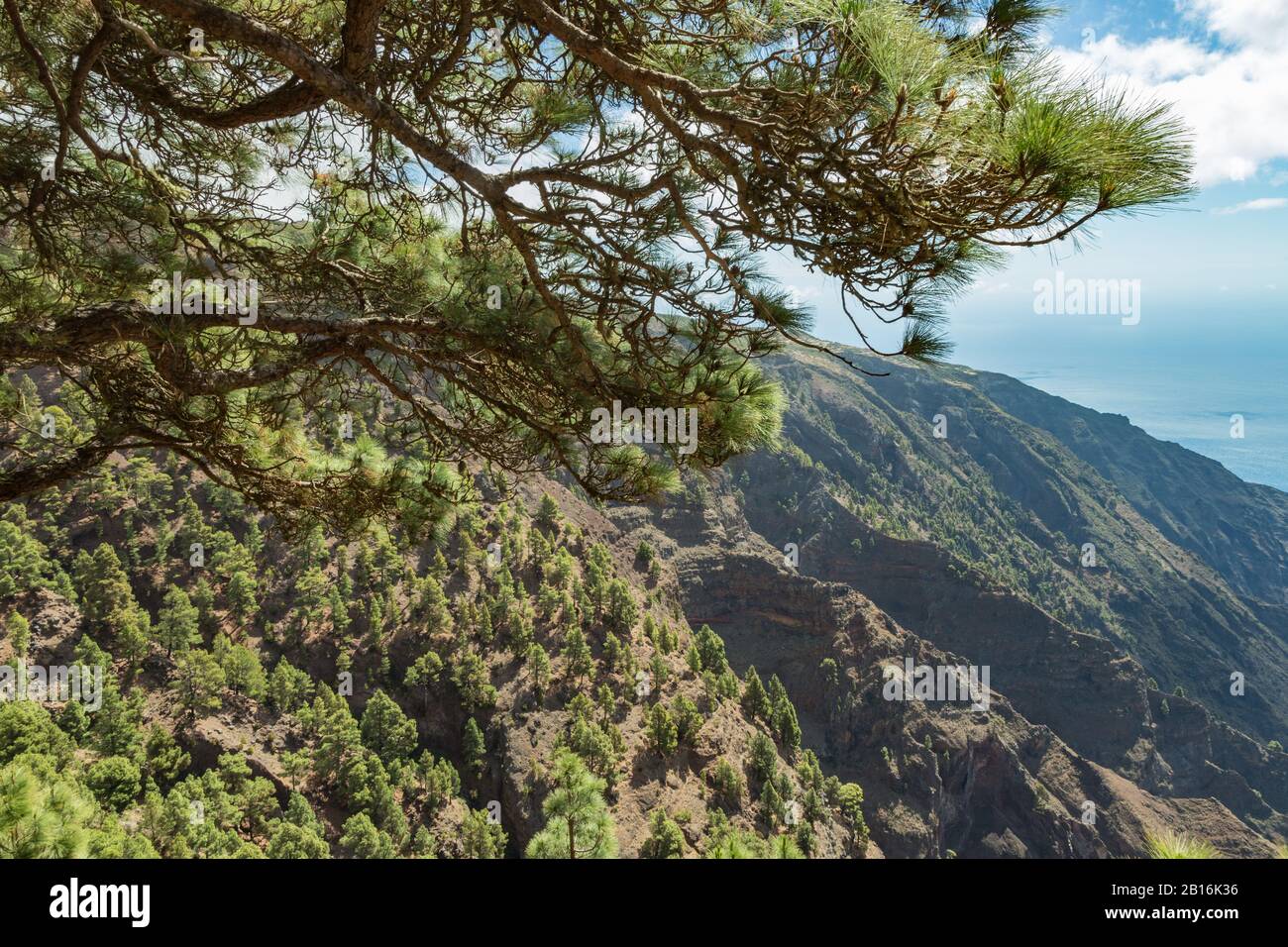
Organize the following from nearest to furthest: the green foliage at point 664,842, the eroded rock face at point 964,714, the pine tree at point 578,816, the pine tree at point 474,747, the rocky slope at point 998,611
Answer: the pine tree at point 578,816 < the green foliage at point 664,842 < the pine tree at point 474,747 < the eroded rock face at point 964,714 < the rocky slope at point 998,611

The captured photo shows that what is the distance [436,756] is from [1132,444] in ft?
482

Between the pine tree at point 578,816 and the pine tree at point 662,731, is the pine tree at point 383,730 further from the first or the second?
the pine tree at point 578,816

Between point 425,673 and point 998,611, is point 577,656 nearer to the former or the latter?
point 425,673

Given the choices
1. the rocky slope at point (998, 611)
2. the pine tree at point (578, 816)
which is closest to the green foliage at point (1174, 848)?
the pine tree at point (578, 816)

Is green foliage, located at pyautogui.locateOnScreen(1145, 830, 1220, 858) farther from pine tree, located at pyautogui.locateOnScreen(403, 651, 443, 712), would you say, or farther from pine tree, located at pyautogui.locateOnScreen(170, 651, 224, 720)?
pine tree, located at pyautogui.locateOnScreen(403, 651, 443, 712)

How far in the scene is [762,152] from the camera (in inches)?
104

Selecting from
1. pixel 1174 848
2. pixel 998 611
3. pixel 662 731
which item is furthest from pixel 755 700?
pixel 1174 848

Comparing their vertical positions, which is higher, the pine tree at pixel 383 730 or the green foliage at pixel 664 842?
the pine tree at pixel 383 730

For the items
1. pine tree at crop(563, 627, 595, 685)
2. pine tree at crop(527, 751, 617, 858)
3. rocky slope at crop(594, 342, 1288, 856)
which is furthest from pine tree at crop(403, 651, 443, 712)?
pine tree at crop(527, 751, 617, 858)

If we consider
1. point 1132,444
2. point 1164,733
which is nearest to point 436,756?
point 1164,733

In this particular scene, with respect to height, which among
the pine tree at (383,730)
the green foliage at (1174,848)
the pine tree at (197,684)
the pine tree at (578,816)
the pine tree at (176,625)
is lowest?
the pine tree at (383,730)

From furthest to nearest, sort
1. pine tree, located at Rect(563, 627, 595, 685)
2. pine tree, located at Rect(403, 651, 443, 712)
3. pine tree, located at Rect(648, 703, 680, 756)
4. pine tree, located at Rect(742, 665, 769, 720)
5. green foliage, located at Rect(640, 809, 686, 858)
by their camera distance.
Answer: pine tree, located at Rect(742, 665, 769, 720) < pine tree, located at Rect(563, 627, 595, 685) < pine tree, located at Rect(403, 651, 443, 712) < pine tree, located at Rect(648, 703, 680, 756) < green foliage, located at Rect(640, 809, 686, 858)
